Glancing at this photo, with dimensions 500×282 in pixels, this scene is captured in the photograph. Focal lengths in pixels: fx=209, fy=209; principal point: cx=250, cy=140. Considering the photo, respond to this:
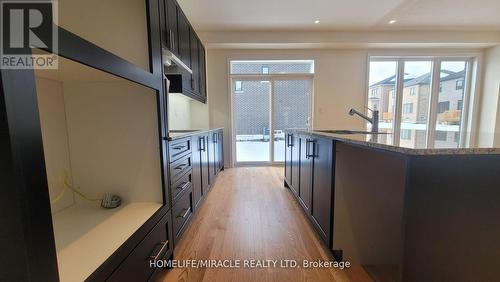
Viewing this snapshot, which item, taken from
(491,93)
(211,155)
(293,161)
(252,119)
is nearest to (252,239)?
(293,161)

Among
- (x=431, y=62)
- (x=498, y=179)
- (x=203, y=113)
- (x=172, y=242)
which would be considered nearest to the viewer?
(x=498, y=179)

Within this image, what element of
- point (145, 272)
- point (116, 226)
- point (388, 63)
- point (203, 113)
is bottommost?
point (145, 272)

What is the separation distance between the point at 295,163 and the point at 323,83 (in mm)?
2638

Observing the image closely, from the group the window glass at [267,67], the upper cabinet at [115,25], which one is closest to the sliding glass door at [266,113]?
the window glass at [267,67]

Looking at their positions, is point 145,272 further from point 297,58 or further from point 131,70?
point 297,58

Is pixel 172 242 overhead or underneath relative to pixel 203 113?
underneath

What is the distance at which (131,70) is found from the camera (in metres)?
0.96

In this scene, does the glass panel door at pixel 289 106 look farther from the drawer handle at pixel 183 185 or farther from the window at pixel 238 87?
the drawer handle at pixel 183 185

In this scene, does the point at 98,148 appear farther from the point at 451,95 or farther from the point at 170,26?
the point at 451,95

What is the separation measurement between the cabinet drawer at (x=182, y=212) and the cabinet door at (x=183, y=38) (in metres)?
1.64

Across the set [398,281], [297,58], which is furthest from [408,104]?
[398,281]

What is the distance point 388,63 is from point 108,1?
16.6 feet

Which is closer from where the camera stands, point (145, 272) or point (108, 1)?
point (145, 272)

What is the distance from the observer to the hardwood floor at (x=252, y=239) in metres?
1.33
